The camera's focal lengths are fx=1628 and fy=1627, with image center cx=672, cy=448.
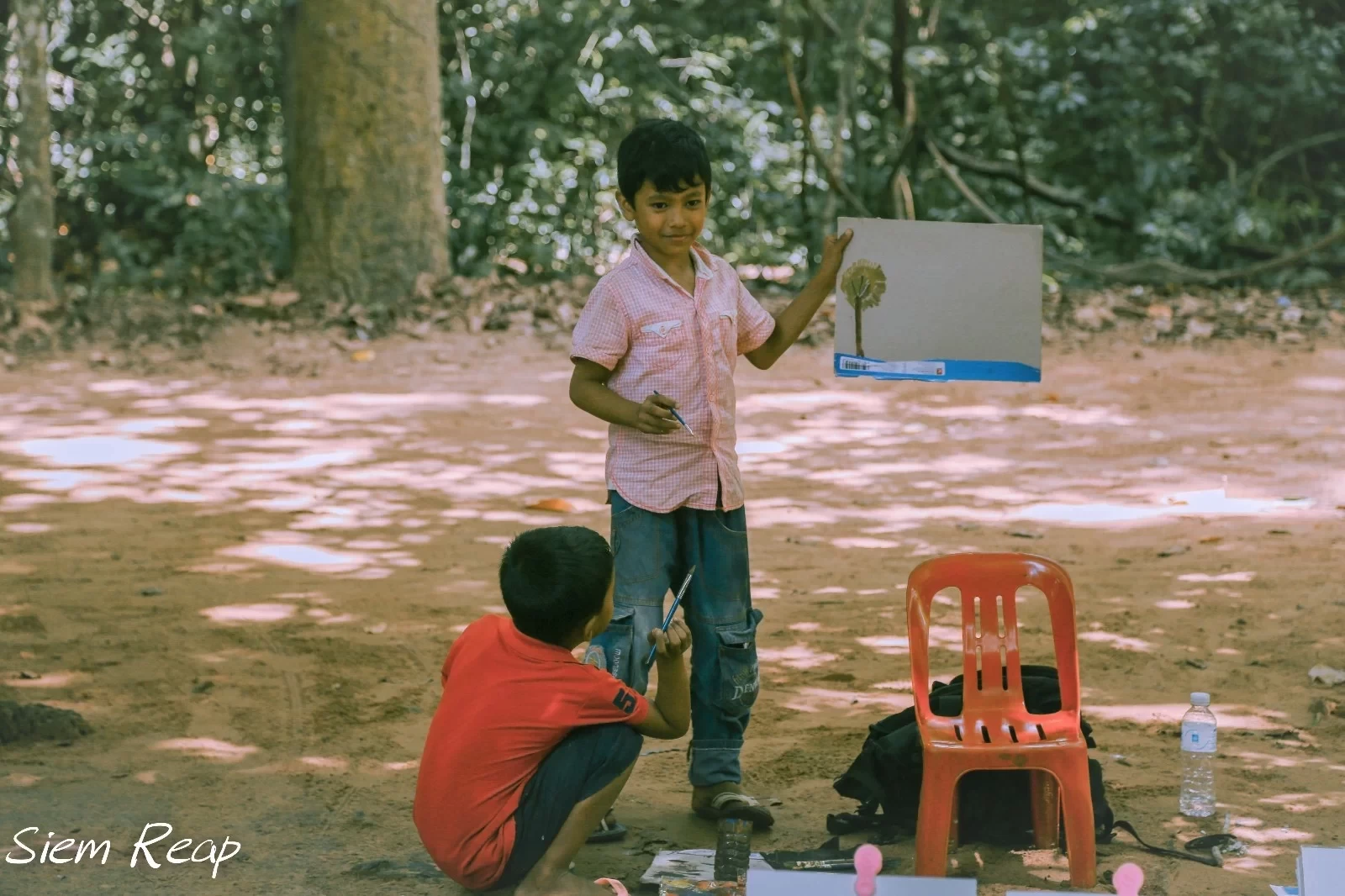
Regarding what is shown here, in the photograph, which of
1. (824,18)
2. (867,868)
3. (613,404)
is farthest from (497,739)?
(824,18)

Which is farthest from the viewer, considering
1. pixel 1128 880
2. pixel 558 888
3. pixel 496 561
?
pixel 496 561

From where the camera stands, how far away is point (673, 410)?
363 centimetres

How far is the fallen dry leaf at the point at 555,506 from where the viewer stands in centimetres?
684

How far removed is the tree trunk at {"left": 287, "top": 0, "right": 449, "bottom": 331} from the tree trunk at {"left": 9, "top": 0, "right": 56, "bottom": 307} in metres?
1.91

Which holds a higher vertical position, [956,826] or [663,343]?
[663,343]

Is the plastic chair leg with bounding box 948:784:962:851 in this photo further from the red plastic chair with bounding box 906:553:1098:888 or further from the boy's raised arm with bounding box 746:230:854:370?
the boy's raised arm with bounding box 746:230:854:370

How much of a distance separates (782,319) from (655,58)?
9.82 meters

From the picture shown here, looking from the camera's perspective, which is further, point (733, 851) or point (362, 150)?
point (362, 150)

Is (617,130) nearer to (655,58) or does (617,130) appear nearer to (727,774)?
(655,58)

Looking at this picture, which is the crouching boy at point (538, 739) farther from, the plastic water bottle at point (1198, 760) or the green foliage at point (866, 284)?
the plastic water bottle at point (1198, 760)

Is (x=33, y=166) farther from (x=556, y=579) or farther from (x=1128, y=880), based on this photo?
(x=1128, y=880)

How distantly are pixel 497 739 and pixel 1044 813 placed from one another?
1.25 metres

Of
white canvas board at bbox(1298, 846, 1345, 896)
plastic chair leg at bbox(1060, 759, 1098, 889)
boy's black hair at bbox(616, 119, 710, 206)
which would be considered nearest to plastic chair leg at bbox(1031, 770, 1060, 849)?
plastic chair leg at bbox(1060, 759, 1098, 889)

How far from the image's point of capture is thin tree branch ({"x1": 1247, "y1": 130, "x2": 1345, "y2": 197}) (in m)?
13.1
